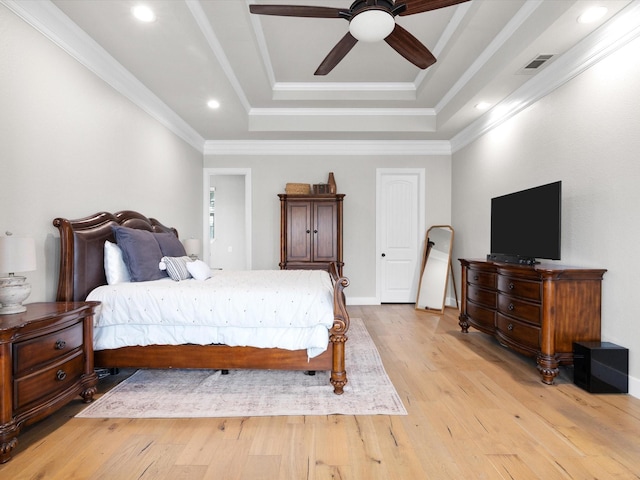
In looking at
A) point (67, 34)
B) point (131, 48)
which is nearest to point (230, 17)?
point (131, 48)

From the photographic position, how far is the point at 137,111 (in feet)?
11.9

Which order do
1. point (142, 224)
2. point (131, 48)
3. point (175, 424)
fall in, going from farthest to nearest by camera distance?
point (142, 224) < point (131, 48) < point (175, 424)

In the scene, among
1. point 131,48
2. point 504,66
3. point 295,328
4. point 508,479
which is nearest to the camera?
point 508,479

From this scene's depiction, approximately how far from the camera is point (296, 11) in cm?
222

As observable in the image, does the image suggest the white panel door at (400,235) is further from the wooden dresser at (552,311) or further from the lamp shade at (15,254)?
the lamp shade at (15,254)

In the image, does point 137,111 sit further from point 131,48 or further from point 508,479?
point 508,479

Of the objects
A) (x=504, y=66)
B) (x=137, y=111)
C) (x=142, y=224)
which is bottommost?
(x=142, y=224)

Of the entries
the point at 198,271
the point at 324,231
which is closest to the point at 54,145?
the point at 198,271

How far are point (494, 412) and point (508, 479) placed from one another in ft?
2.14

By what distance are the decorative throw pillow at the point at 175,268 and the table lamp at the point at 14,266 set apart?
44.2 inches

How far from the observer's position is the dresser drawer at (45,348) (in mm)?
1748

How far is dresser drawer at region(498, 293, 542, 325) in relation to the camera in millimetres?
2762

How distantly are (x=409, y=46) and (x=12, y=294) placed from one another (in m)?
3.05

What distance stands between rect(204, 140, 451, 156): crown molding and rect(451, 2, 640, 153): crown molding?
119 centimetres
